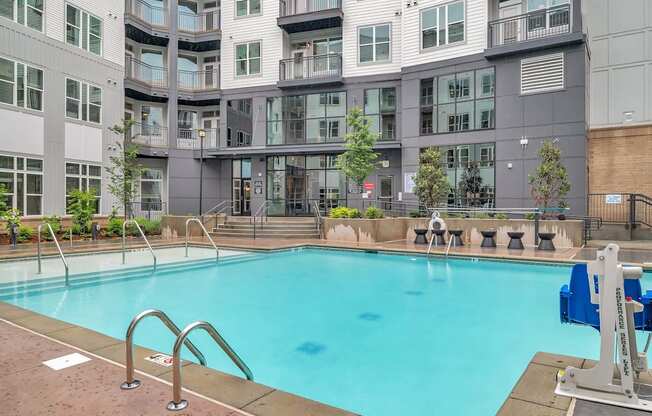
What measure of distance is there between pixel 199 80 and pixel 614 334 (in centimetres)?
2425

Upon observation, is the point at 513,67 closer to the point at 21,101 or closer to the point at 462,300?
the point at 462,300

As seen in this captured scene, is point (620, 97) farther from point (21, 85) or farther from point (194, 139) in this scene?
point (21, 85)

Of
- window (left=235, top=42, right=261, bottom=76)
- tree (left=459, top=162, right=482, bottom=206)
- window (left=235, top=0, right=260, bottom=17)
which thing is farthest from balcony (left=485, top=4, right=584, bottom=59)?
window (left=235, top=0, right=260, bottom=17)

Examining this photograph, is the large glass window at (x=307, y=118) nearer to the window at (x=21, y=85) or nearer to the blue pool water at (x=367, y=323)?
the window at (x=21, y=85)

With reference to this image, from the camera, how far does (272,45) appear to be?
2183 centimetres

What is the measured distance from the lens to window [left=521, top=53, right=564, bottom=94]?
15.4m

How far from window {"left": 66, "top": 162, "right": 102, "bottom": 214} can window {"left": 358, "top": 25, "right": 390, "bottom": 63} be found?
13.7 metres

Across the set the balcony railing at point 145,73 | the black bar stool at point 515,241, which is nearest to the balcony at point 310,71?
the balcony railing at point 145,73

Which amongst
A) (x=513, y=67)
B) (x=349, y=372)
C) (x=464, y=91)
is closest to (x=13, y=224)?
(x=349, y=372)

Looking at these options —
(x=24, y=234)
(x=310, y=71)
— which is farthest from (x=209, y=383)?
(x=310, y=71)

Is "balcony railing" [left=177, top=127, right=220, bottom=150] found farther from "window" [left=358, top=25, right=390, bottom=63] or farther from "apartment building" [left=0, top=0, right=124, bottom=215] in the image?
"window" [left=358, top=25, right=390, bottom=63]

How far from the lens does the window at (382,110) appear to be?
19828 mm

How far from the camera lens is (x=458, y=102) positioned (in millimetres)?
17641

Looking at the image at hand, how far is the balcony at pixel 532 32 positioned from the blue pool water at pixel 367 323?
31.5 feet
